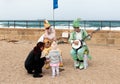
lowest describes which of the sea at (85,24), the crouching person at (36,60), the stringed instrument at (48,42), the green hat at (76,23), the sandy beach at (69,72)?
the sandy beach at (69,72)

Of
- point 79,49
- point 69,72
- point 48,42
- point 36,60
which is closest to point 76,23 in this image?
point 79,49

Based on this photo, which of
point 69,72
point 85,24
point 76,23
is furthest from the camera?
point 85,24

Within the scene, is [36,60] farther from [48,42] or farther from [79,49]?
[79,49]

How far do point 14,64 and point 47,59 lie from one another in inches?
57.1

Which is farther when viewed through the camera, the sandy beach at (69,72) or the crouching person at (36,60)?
the crouching person at (36,60)

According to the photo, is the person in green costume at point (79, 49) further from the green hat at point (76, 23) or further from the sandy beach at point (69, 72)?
the sandy beach at point (69, 72)

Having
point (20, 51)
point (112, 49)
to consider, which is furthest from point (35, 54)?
point (112, 49)

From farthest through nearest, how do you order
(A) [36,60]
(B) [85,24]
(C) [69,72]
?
(B) [85,24], (C) [69,72], (A) [36,60]

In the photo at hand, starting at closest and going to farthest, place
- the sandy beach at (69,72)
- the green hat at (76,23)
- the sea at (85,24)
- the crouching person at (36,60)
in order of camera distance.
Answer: the sandy beach at (69,72)
the crouching person at (36,60)
the green hat at (76,23)
the sea at (85,24)

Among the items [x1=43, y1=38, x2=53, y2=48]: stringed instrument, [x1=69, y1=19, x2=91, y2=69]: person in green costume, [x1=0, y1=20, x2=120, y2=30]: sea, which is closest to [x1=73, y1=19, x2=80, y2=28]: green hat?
[x1=69, y1=19, x2=91, y2=69]: person in green costume

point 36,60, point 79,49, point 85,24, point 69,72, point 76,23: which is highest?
point 76,23

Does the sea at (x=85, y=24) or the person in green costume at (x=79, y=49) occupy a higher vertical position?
the sea at (x=85, y=24)

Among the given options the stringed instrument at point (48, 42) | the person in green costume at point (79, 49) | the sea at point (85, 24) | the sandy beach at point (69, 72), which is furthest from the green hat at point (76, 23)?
the sea at point (85, 24)

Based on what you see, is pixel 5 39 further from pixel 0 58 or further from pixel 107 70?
pixel 107 70
